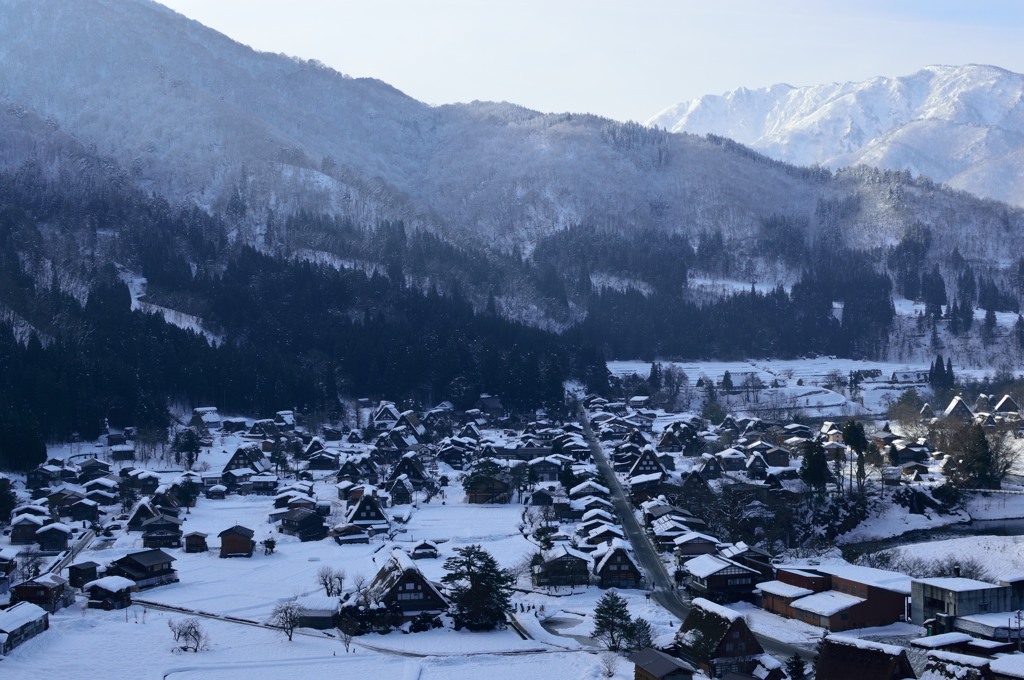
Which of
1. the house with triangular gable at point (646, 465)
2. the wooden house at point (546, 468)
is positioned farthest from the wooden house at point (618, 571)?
the wooden house at point (546, 468)

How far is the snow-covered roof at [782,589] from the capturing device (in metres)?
30.9

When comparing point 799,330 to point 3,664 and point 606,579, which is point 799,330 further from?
point 3,664

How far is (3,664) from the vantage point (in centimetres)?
2566

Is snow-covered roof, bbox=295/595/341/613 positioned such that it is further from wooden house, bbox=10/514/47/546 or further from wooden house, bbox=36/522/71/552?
wooden house, bbox=10/514/47/546

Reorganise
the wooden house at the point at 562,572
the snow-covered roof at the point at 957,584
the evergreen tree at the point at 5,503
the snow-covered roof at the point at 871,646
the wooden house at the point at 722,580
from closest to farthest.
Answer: the snow-covered roof at the point at 871,646, the snow-covered roof at the point at 957,584, the wooden house at the point at 722,580, the wooden house at the point at 562,572, the evergreen tree at the point at 5,503

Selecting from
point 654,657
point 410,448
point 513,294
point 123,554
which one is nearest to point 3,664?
point 123,554

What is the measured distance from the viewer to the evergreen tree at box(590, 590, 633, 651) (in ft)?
88.5

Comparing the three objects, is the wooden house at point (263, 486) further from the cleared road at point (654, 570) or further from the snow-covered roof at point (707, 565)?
the snow-covered roof at point (707, 565)

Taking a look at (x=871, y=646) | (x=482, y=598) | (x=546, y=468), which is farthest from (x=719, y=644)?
(x=546, y=468)

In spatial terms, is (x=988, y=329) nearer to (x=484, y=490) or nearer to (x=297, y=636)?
(x=484, y=490)

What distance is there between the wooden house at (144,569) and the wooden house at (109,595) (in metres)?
1.90

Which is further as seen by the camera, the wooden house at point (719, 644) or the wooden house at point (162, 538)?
the wooden house at point (162, 538)

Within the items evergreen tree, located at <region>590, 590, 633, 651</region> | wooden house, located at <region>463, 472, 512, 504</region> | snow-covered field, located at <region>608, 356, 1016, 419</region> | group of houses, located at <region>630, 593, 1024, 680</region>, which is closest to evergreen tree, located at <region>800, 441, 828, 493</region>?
wooden house, located at <region>463, 472, 512, 504</region>

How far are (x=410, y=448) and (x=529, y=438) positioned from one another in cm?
707
